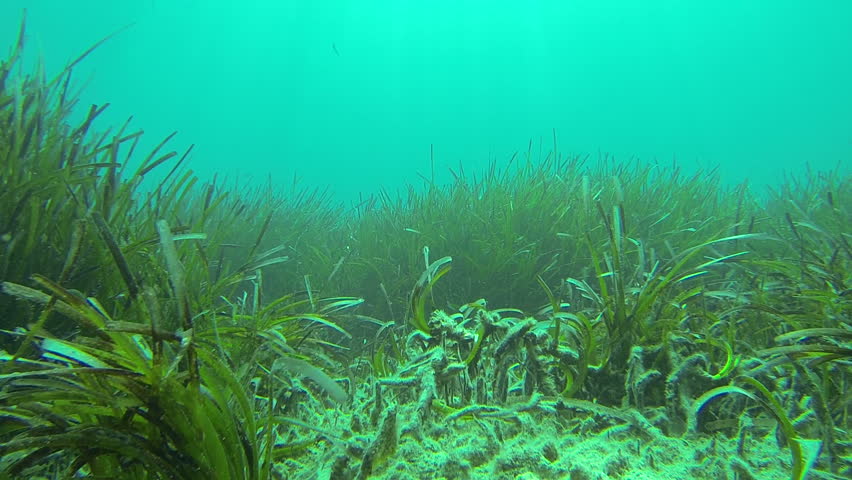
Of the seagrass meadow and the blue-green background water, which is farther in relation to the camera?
the blue-green background water

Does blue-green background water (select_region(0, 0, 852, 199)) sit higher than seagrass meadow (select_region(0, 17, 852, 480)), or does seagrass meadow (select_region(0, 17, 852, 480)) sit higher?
blue-green background water (select_region(0, 0, 852, 199))

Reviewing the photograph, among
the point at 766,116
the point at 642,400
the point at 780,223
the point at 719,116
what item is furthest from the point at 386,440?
the point at 719,116

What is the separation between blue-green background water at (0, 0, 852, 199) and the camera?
250 feet

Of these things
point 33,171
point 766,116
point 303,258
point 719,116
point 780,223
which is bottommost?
point 33,171

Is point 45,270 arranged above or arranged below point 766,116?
below

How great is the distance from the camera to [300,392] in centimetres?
174

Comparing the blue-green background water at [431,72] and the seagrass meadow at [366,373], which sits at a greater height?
the blue-green background water at [431,72]

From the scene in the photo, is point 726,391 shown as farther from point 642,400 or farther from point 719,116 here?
point 719,116

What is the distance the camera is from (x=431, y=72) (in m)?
108

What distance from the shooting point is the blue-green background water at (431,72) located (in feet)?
250

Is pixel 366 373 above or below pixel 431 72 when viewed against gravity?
below

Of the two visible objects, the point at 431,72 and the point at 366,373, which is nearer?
the point at 366,373

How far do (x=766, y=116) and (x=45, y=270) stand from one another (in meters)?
86.1

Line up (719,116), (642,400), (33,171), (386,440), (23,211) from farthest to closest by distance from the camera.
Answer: (719,116), (33,171), (23,211), (642,400), (386,440)
